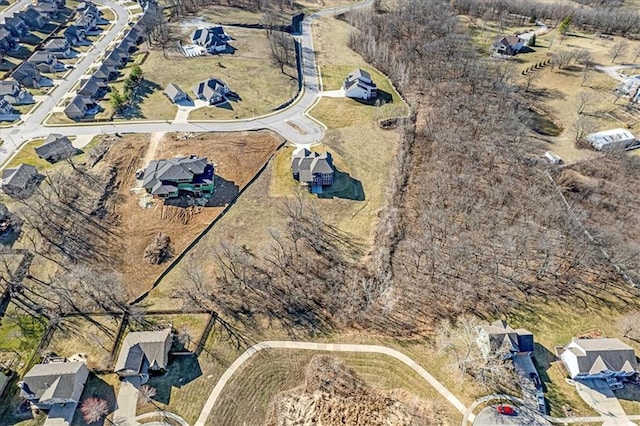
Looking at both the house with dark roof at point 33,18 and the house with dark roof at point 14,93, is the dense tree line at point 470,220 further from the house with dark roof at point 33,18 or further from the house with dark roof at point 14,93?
the house with dark roof at point 33,18

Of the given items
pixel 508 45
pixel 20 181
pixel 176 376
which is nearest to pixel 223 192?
pixel 176 376

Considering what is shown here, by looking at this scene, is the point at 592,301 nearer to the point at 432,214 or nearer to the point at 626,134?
the point at 432,214

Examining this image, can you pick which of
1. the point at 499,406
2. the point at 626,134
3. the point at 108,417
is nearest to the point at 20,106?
the point at 108,417

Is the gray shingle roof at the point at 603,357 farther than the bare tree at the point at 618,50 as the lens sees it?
No

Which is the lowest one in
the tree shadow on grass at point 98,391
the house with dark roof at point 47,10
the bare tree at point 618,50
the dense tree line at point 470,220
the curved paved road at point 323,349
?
the curved paved road at point 323,349

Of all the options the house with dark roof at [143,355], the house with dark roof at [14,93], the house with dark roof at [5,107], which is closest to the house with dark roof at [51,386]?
the house with dark roof at [143,355]

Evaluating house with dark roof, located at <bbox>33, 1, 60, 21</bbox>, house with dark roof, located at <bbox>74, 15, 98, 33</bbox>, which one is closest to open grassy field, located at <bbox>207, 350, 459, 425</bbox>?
house with dark roof, located at <bbox>74, 15, 98, 33</bbox>

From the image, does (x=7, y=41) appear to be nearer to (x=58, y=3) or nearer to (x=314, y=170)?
(x=58, y=3)
